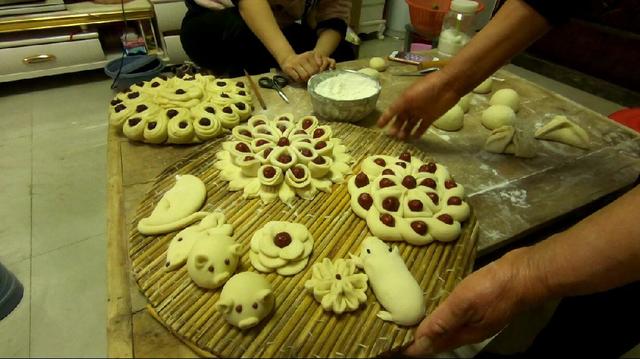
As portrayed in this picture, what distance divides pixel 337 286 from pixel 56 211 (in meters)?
1.88

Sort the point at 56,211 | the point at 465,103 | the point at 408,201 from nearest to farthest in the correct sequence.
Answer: the point at 408,201, the point at 465,103, the point at 56,211

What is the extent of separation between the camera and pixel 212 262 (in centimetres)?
87

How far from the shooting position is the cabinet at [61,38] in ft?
9.27

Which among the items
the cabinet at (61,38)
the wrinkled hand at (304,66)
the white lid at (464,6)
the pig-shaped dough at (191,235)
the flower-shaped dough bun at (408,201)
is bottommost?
the cabinet at (61,38)

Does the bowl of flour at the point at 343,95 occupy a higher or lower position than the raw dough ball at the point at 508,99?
higher

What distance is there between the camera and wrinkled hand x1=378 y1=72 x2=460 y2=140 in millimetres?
1338

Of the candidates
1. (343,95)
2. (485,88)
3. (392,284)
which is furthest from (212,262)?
(485,88)

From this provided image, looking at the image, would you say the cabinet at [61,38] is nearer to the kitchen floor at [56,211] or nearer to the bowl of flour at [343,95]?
the kitchen floor at [56,211]

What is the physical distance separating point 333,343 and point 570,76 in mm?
3774

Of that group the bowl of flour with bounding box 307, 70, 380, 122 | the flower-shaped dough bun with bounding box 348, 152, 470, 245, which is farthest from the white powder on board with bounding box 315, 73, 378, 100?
the flower-shaped dough bun with bounding box 348, 152, 470, 245

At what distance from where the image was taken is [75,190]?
7.15 ft

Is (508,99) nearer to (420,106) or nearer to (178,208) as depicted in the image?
(420,106)

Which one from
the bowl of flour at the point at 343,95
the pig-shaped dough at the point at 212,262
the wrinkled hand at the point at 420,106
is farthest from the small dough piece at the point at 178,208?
the wrinkled hand at the point at 420,106

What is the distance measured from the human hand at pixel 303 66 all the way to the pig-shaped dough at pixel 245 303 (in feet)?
3.78
